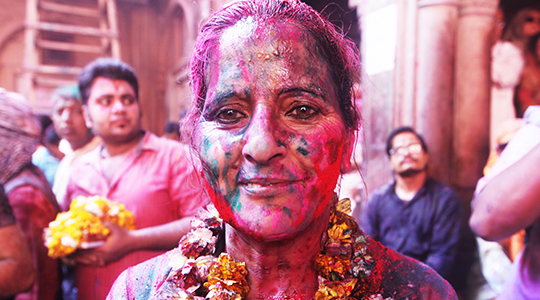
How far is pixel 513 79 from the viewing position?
381cm

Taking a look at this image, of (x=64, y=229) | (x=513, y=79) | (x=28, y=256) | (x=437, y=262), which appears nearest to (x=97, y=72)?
(x=64, y=229)

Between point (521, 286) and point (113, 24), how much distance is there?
8754 millimetres

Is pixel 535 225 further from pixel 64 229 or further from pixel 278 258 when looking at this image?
pixel 64 229

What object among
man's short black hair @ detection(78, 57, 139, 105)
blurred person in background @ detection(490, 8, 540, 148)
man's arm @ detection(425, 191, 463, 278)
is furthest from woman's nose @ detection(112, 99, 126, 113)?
blurred person in background @ detection(490, 8, 540, 148)

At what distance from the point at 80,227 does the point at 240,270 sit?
1.41 m

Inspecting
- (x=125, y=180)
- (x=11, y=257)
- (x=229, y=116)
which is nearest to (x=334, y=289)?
(x=229, y=116)

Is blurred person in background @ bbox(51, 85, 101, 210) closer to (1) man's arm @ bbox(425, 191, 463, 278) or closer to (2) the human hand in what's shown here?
(2) the human hand

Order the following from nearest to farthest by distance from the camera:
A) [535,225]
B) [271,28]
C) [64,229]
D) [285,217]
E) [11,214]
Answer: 1. [285,217]
2. [271,28]
3. [535,225]
4. [11,214]
5. [64,229]

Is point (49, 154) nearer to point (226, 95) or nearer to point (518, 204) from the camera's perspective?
point (226, 95)

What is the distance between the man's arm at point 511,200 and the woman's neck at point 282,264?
80cm

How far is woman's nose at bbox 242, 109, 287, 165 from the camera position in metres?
1.01

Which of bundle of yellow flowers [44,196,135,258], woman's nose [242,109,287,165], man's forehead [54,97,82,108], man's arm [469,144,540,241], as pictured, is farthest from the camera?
man's forehead [54,97,82,108]

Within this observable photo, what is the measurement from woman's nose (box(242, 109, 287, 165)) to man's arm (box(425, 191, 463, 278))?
2466 millimetres

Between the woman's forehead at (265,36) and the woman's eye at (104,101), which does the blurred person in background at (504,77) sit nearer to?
the woman's forehead at (265,36)
